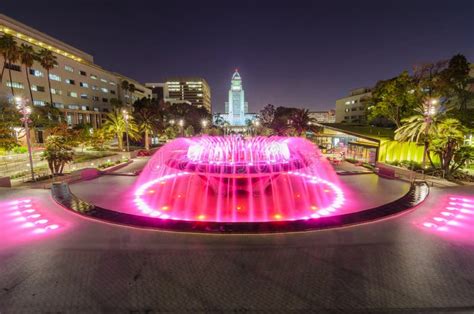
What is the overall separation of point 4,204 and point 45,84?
161 feet

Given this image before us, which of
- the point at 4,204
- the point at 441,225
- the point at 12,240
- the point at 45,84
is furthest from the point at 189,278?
the point at 45,84

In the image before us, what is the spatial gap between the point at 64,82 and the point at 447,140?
6951cm

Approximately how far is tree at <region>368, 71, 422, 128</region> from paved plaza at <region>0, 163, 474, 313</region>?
2659cm

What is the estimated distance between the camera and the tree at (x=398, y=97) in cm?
3139

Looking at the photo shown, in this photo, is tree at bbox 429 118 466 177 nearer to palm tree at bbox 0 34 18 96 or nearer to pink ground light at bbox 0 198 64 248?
pink ground light at bbox 0 198 64 248

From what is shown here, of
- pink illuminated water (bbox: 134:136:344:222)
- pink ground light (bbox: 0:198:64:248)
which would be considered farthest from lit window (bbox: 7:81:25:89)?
pink illuminated water (bbox: 134:136:344:222)

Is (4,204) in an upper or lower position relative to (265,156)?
lower

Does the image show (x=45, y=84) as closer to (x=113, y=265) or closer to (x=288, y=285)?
(x=113, y=265)

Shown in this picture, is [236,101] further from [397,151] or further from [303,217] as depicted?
[303,217]

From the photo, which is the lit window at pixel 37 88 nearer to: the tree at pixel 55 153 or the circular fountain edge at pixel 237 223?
the tree at pixel 55 153

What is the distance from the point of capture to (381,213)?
1163cm

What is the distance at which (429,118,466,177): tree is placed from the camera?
1972cm

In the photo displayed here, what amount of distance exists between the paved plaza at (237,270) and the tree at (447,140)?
501 inches

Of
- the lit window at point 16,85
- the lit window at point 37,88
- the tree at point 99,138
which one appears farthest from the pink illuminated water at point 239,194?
the lit window at point 37,88
